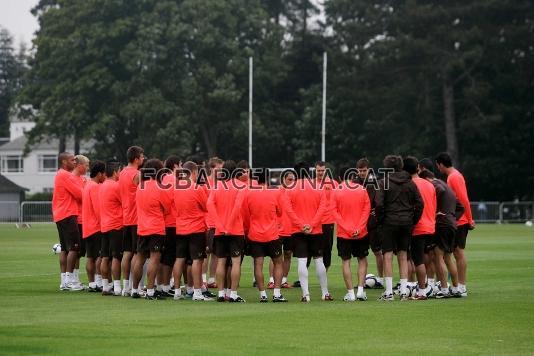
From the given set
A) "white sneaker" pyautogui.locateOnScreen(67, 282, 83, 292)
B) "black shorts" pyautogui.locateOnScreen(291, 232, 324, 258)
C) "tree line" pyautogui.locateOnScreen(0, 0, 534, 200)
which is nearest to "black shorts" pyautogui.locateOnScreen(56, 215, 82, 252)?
"white sneaker" pyautogui.locateOnScreen(67, 282, 83, 292)

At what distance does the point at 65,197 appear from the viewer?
875 inches

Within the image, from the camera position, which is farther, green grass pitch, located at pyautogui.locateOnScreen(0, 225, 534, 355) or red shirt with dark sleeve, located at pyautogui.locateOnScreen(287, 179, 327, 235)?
red shirt with dark sleeve, located at pyautogui.locateOnScreen(287, 179, 327, 235)

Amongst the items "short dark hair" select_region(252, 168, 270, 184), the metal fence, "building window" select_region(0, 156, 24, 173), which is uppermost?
"building window" select_region(0, 156, 24, 173)

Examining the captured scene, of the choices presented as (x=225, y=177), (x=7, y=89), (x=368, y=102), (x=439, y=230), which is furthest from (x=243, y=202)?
(x=7, y=89)

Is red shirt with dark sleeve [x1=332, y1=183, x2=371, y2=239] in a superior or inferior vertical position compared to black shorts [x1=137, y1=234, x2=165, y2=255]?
superior

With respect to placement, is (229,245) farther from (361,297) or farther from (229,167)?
(361,297)

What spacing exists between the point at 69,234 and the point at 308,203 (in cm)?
523

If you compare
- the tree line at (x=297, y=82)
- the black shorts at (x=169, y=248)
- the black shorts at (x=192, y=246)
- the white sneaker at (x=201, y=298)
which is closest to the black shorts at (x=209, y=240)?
the black shorts at (x=169, y=248)

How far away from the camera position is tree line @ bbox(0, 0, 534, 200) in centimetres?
7019

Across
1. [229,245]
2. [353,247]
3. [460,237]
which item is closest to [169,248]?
[229,245]

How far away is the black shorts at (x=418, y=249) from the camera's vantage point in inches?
763

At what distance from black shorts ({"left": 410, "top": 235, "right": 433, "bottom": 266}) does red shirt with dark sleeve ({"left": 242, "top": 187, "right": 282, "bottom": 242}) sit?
2468 millimetres

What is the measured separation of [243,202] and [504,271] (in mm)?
9211

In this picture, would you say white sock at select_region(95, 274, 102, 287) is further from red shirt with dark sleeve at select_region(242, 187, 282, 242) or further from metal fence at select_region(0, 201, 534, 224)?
metal fence at select_region(0, 201, 534, 224)
